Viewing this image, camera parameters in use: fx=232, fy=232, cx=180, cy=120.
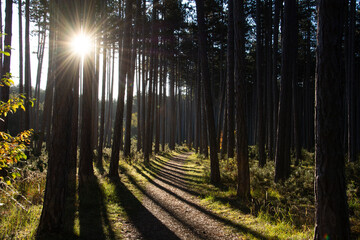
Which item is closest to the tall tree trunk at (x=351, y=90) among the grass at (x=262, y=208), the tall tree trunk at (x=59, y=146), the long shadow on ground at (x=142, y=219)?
the grass at (x=262, y=208)

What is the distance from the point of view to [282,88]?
30.8 ft

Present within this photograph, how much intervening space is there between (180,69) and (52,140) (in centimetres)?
2717

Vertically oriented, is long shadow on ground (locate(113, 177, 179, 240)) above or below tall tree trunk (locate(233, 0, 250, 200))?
below

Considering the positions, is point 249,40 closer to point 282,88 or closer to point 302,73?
point 302,73

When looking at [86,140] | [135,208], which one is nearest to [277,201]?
[135,208]

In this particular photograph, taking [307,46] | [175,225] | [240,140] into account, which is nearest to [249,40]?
[307,46]

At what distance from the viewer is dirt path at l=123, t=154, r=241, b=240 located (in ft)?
15.3

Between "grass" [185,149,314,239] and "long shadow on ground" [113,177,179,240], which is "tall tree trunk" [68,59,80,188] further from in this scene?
"grass" [185,149,314,239]

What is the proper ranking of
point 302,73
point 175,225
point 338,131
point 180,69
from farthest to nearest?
point 180,69 < point 302,73 < point 175,225 < point 338,131

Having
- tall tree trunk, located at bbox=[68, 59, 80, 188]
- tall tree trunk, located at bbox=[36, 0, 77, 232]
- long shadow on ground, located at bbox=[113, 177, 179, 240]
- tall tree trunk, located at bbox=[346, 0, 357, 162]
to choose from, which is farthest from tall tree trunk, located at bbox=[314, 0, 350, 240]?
tall tree trunk, located at bbox=[346, 0, 357, 162]

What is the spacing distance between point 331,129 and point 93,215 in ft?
16.6

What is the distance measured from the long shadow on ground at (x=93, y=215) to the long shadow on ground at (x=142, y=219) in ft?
1.85

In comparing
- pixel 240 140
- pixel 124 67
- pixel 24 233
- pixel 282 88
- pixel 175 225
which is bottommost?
pixel 175 225

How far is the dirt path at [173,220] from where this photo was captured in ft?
15.3
